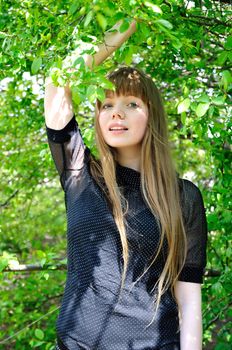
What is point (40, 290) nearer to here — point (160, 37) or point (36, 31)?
point (36, 31)

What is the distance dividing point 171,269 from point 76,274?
33 cm

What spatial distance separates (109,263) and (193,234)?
0.36 meters

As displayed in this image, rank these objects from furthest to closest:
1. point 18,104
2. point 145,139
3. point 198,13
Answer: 1. point 18,104
2. point 198,13
3. point 145,139

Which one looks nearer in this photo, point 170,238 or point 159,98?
point 170,238

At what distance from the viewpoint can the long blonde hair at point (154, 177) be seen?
7.20 ft

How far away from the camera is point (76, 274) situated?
7.09ft

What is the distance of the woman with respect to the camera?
2.09 meters

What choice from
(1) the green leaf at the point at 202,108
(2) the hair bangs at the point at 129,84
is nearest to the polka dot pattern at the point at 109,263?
(2) the hair bangs at the point at 129,84

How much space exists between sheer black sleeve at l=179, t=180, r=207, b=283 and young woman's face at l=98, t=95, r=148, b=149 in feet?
0.91

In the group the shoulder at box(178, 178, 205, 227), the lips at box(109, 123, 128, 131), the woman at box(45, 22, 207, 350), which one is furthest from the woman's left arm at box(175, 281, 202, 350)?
the lips at box(109, 123, 128, 131)

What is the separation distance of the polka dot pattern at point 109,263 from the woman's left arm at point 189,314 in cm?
3

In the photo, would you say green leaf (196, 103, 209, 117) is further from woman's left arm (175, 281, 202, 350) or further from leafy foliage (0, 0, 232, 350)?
woman's left arm (175, 281, 202, 350)

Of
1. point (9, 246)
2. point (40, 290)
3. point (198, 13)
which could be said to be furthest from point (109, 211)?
point (9, 246)

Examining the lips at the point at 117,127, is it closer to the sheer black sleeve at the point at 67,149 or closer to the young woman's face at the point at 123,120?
the young woman's face at the point at 123,120
